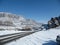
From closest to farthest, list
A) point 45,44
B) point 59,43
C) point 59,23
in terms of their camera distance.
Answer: point 59,43
point 45,44
point 59,23

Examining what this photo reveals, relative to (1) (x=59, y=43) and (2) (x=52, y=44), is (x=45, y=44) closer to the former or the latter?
(2) (x=52, y=44)

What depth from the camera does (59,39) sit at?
10836mm

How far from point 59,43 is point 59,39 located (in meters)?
0.38

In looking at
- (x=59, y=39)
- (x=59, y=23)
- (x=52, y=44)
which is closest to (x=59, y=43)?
(x=59, y=39)

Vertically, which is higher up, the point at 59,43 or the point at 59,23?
the point at 59,23

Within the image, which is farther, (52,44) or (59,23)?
(59,23)

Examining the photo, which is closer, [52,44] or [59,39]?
[59,39]

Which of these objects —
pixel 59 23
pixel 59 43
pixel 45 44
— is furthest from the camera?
pixel 59 23

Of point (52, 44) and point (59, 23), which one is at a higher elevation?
point (59, 23)

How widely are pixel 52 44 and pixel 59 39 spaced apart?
152cm

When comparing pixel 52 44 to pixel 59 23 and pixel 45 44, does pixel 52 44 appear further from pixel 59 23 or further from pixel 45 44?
pixel 59 23

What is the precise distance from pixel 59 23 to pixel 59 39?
1807 inches

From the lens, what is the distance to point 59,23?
55.2 meters

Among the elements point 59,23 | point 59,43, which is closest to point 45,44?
point 59,43
